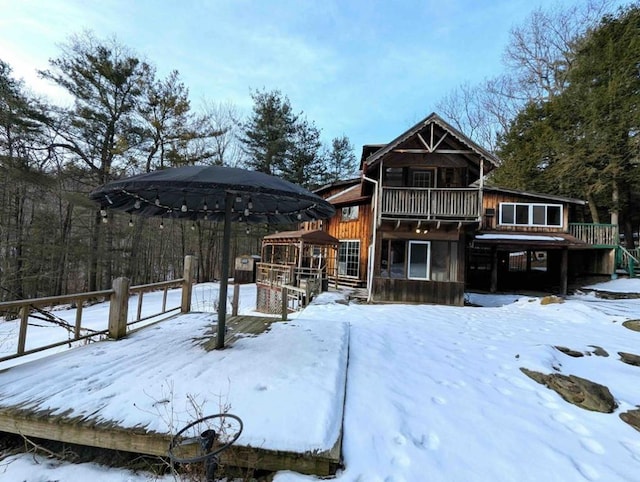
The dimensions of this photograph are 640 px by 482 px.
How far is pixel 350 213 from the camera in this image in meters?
14.7

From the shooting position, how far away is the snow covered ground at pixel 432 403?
218cm

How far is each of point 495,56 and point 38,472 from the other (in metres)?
28.3

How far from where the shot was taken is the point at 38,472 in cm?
217

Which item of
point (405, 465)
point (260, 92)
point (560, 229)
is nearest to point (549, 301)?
point (560, 229)

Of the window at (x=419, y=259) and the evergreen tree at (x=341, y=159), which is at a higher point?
the evergreen tree at (x=341, y=159)

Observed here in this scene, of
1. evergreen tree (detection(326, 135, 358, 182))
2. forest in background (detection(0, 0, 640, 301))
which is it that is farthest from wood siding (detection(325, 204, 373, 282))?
evergreen tree (detection(326, 135, 358, 182))

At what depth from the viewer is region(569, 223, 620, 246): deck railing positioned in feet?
43.9

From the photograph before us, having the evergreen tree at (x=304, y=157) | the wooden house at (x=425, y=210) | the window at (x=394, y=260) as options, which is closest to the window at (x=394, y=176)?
the wooden house at (x=425, y=210)

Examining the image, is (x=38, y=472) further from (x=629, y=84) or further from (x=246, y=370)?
(x=629, y=84)

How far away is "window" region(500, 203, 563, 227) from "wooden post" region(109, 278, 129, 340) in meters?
15.4

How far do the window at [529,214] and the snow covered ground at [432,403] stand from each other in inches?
362

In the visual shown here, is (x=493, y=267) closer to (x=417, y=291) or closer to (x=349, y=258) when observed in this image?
(x=417, y=291)

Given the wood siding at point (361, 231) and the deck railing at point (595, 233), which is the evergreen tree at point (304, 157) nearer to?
the wood siding at point (361, 231)

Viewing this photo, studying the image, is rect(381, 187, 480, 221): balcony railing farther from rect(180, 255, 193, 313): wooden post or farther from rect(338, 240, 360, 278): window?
rect(180, 255, 193, 313): wooden post
